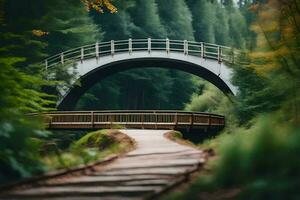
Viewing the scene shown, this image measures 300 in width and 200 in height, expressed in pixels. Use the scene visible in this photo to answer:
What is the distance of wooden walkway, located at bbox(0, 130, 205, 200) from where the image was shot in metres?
6.44

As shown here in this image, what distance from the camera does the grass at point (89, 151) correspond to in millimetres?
8625

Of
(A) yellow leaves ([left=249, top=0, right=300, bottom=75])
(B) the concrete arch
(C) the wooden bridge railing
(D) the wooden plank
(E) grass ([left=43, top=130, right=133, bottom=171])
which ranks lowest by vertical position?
(D) the wooden plank

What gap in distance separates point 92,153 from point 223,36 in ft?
232

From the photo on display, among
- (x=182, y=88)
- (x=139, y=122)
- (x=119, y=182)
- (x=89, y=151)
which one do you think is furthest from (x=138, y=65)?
(x=119, y=182)

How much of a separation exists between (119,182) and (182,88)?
165 feet

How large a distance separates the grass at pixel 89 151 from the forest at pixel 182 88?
31 centimetres

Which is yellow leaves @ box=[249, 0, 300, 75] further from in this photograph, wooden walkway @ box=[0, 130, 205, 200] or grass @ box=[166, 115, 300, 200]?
grass @ box=[166, 115, 300, 200]

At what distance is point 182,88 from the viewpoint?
57.2m

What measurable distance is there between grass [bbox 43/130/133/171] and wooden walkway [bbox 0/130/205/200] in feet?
1.79

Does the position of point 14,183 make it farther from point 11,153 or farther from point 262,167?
point 262,167

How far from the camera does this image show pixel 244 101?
22.5m

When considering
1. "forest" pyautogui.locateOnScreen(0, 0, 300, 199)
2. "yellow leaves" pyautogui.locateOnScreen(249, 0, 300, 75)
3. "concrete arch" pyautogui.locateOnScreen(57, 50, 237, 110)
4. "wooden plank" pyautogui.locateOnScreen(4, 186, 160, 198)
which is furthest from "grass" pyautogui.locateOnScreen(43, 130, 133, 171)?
"concrete arch" pyautogui.locateOnScreen(57, 50, 237, 110)

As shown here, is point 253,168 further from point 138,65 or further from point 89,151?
point 138,65

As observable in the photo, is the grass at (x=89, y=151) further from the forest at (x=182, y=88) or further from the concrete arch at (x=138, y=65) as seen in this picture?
the concrete arch at (x=138, y=65)
